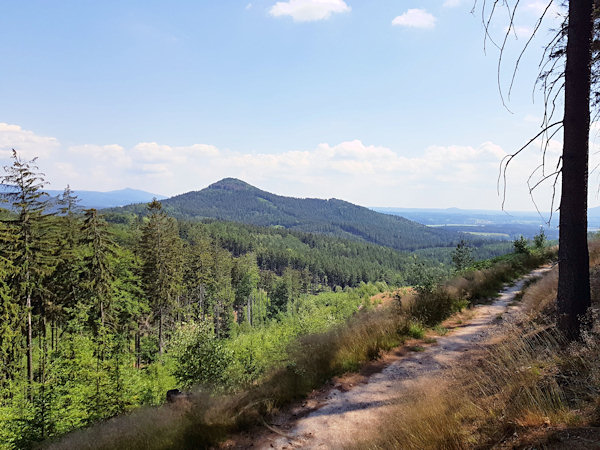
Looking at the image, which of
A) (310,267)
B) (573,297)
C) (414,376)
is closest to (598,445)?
(573,297)

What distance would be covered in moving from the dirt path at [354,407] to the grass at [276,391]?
18.0 inches

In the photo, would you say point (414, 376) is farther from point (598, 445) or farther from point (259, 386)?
point (598, 445)

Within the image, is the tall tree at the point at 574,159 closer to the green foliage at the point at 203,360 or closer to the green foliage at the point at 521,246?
the green foliage at the point at 203,360

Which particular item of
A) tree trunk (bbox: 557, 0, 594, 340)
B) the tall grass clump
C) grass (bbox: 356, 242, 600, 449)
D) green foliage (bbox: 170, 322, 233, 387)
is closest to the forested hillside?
green foliage (bbox: 170, 322, 233, 387)

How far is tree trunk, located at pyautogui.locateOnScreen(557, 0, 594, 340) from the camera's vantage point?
13.3ft

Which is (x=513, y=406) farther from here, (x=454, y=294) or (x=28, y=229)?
(x=28, y=229)

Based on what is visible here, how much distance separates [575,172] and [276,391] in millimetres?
6169

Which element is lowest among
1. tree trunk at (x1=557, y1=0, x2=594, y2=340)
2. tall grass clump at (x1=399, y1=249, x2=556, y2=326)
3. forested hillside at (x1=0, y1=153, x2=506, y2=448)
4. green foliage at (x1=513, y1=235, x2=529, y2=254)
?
forested hillside at (x1=0, y1=153, x2=506, y2=448)

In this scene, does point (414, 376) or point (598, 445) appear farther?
point (414, 376)

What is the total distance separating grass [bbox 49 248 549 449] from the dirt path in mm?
458

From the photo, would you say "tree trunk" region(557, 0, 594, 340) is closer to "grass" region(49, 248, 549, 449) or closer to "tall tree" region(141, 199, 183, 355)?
"grass" region(49, 248, 549, 449)

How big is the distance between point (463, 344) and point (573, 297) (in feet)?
13.1

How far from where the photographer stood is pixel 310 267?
125062 mm

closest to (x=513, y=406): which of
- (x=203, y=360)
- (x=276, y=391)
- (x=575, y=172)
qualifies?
(x=575, y=172)
